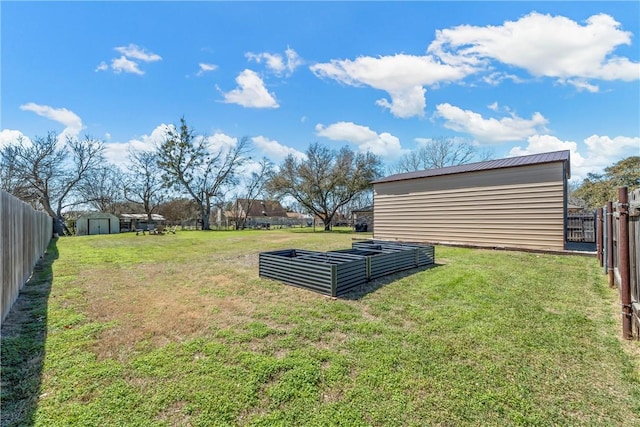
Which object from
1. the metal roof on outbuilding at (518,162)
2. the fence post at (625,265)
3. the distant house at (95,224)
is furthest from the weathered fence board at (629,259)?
the distant house at (95,224)

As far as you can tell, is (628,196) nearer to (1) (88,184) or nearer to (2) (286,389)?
(2) (286,389)

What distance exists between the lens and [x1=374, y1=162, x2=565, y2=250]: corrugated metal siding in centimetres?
969

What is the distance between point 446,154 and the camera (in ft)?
114

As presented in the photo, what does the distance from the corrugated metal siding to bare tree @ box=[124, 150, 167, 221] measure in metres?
30.2

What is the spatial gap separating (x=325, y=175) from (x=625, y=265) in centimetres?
2522

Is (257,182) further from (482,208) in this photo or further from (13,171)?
(482,208)

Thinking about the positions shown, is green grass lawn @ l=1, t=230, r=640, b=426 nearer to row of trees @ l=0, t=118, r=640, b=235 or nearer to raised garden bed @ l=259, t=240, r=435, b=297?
raised garden bed @ l=259, t=240, r=435, b=297

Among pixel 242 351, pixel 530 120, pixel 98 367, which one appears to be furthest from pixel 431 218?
pixel 530 120

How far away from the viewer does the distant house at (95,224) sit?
87.5 ft

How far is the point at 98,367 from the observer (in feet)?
8.75

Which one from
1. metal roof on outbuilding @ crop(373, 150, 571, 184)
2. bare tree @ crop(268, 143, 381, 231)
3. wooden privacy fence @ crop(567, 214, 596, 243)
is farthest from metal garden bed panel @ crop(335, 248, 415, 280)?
bare tree @ crop(268, 143, 381, 231)

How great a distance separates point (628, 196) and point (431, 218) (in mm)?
9496

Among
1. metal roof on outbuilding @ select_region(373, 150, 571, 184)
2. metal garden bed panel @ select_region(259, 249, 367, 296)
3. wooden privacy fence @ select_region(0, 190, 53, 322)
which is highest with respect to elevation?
metal roof on outbuilding @ select_region(373, 150, 571, 184)

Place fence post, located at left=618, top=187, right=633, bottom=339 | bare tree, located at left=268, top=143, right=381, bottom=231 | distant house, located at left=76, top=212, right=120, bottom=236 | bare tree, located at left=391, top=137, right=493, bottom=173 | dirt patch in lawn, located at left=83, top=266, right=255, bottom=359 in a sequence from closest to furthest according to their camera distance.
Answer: fence post, located at left=618, top=187, right=633, bottom=339 < dirt patch in lawn, located at left=83, top=266, right=255, bottom=359 < distant house, located at left=76, top=212, right=120, bottom=236 < bare tree, located at left=268, top=143, right=381, bottom=231 < bare tree, located at left=391, top=137, right=493, bottom=173
